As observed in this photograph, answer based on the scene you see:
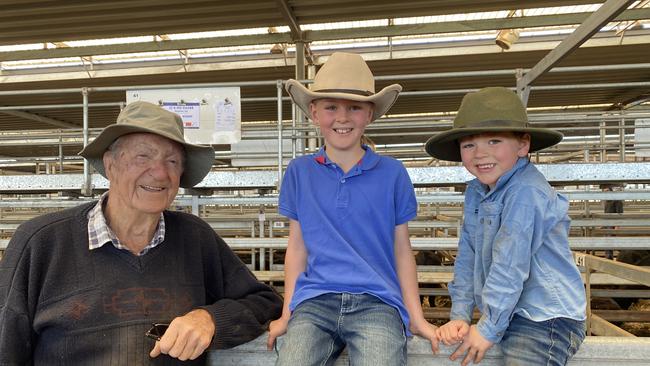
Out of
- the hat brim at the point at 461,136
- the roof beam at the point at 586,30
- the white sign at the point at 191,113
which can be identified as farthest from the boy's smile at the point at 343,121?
the white sign at the point at 191,113

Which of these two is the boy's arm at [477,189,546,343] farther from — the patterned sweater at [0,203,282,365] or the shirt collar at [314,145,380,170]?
the patterned sweater at [0,203,282,365]

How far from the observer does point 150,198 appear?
141 cm

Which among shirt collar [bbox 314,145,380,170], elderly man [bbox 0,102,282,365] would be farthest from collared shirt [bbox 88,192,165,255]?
shirt collar [bbox 314,145,380,170]

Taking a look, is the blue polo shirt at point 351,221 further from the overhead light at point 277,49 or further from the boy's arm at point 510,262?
the overhead light at point 277,49

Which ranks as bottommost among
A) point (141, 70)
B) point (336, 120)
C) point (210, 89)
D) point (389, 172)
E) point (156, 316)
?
point (156, 316)

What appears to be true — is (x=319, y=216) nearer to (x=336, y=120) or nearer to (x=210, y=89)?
(x=336, y=120)

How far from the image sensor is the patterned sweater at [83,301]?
125cm

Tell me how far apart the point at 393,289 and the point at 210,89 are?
3.15 m

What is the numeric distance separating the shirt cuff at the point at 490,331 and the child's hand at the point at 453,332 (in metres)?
→ 0.05

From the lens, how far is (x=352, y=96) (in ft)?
5.10

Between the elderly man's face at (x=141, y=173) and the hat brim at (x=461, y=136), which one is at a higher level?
the hat brim at (x=461, y=136)

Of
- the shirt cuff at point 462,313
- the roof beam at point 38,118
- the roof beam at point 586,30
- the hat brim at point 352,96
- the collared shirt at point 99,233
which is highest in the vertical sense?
the roof beam at point 38,118

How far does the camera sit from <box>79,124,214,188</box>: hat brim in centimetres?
136

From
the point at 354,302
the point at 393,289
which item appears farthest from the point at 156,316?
the point at 393,289
